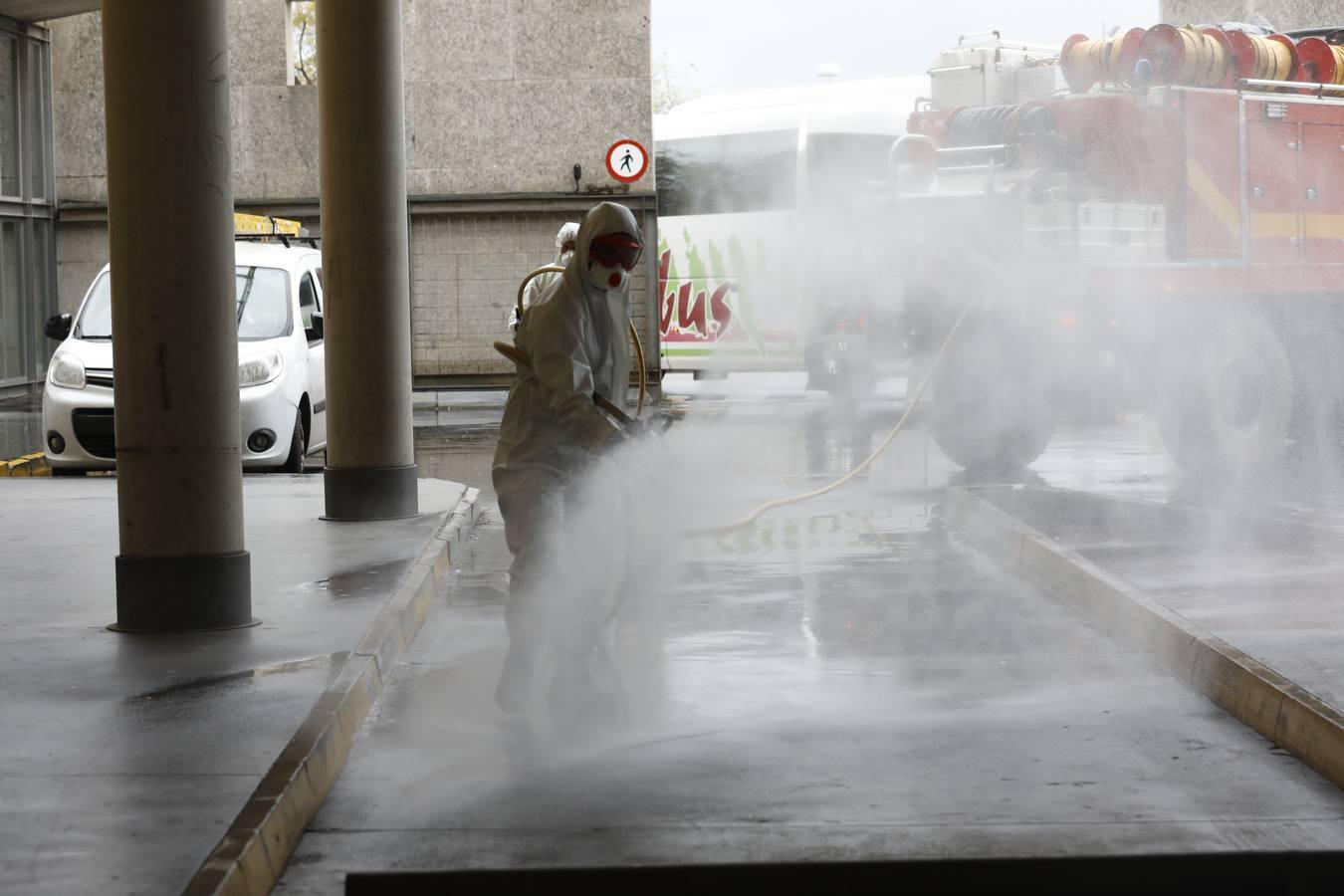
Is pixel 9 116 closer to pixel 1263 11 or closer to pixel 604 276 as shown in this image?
pixel 1263 11

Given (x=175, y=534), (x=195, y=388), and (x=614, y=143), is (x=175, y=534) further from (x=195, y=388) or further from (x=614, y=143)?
(x=614, y=143)

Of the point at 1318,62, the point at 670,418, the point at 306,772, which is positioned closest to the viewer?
the point at 306,772

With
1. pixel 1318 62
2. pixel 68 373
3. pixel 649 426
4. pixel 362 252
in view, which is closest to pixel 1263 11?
pixel 1318 62

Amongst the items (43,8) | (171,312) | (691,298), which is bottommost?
(171,312)

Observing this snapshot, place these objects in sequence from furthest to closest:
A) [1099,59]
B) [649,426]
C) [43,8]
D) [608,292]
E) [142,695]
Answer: [43,8] < [1099,59] < [649,426] < [608,292] < [142,695]

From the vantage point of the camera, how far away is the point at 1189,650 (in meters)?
6.62

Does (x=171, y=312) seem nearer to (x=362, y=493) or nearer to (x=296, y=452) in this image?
(x=362, y=493)

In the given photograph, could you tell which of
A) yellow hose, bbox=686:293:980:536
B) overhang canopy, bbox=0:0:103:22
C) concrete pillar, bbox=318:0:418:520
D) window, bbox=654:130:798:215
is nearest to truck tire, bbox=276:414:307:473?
concrete pillar, bbox=318:0:418:520

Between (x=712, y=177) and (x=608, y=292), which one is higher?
(x=712, y=177)

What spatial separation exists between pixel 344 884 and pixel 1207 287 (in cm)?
989

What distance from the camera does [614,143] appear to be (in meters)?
24.2

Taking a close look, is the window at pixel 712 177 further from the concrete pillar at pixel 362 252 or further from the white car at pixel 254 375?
the concrete pillar at pixel 362 252

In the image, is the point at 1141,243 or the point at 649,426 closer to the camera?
the point at 649,426

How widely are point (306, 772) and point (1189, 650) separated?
11.3ft
